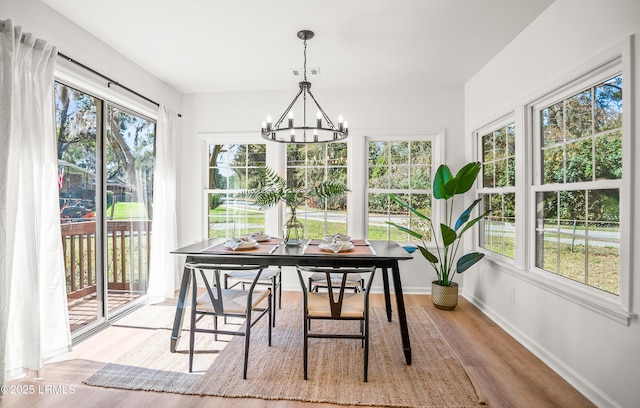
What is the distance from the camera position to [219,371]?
2.19 metres

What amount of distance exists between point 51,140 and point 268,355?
2229 millimetres

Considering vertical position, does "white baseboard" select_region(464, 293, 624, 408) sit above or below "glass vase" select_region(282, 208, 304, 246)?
below

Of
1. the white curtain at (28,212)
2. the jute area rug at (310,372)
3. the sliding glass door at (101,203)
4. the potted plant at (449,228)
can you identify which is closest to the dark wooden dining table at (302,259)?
the jute area rug at (310,372)

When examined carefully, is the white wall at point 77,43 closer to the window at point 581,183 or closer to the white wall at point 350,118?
the white wall at point 350,118

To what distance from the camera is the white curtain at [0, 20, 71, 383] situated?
1915 mm

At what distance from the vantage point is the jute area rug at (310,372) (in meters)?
1.94

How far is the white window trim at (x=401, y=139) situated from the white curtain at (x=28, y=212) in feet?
10.0

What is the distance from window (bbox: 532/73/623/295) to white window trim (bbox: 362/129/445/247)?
1.36 metres

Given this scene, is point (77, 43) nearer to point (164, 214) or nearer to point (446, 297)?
point (164, 214)

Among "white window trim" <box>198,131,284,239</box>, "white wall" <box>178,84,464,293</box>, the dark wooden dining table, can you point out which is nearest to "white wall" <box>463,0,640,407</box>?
"white wall" <box>178,84,464,293</box>

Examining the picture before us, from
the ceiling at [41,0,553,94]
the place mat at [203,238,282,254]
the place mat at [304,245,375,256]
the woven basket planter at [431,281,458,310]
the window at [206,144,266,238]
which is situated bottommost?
the woven basket planter at [431,281,458,310]

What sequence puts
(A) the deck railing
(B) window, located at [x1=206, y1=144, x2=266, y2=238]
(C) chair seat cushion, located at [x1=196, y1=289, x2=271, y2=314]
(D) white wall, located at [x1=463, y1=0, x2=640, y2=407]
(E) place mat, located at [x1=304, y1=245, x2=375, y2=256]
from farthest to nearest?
(B) window, located at [x1=206, y1=144, x2=266, y2=238] < (A) the deck railing < (E) place mat, located at [x1=304, y1=245, x2=375, y2=256] < (C) chair seat cushion, located at [x1=196, y1=289, x2=271, y2=314] < (D) white wall, located at [x1=463, y1=0, x2=640, y2=407]

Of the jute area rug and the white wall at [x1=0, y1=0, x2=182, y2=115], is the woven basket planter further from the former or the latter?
the white wall at [x1=0, y1=0, x2=182, y2=115]

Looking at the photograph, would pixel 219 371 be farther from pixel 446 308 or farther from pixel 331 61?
pixel 331 61
